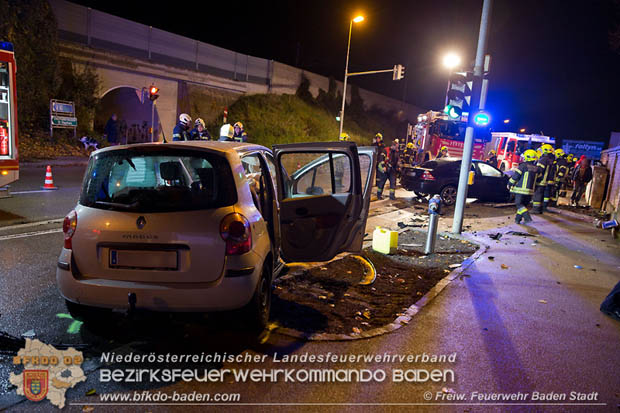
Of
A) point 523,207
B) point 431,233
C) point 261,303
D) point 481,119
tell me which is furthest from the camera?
point 523,207

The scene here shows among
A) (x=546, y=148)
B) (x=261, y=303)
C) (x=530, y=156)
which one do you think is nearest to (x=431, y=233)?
(x=261, y=303)

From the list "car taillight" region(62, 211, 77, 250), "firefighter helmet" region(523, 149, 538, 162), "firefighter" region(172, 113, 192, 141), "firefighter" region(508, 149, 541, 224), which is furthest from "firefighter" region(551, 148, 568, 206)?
"car taillight" region(62, 211, 77, 250)

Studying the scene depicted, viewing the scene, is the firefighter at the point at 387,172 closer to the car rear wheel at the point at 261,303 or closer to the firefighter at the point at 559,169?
the firefighter at the point at 559,169

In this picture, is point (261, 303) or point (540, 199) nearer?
point (261, 303)

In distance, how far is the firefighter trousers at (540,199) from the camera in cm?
1277

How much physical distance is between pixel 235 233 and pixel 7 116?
25.0ft

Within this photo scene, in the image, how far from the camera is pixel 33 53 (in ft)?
62.2

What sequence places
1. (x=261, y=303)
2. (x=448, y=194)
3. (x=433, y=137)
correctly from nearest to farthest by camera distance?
1. (x=261, y=303)
2. (x=448, y=194)
3. (x=433, y=137)

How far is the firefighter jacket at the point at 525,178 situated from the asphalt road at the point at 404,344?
16.9ft

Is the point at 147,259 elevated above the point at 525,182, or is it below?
below

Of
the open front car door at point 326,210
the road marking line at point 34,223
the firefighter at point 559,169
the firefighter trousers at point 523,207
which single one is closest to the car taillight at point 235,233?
the open front car door at point 326,210

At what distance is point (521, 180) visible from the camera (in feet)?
35.9

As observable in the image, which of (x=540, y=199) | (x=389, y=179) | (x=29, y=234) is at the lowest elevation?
(x=29, y=234)

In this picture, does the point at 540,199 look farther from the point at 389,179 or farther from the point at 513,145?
the point at 513,145
